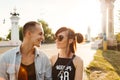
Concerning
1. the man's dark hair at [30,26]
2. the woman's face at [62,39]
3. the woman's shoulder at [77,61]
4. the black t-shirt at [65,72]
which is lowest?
the black t-shirt at [65,72]

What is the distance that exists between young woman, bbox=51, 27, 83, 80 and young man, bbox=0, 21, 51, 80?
14 centimetres

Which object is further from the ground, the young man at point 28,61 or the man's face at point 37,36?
the man's face at point 37,36

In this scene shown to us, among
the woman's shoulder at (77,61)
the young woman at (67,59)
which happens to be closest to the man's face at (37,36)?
the young woman at (67,59)

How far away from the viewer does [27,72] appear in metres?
4.04

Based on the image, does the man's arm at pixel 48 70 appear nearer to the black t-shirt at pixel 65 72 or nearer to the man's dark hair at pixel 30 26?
the black t-shirt at pixel 65 72

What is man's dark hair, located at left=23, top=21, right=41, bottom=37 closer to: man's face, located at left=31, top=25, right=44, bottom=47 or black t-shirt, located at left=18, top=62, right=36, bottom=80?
man's face, located at left=31, top=25, right=44, bottom=47

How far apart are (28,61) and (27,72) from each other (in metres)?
0.15

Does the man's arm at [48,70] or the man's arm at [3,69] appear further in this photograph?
the man's arm at [48,70]

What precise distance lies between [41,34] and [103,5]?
30589mm

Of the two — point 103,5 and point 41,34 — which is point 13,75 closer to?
point 41,34

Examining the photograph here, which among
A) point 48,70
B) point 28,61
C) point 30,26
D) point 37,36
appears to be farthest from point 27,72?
point 30,26

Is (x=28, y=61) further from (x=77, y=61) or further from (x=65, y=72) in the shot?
(x=77, y=61)

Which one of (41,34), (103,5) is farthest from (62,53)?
(103,5)

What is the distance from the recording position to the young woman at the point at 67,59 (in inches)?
167
